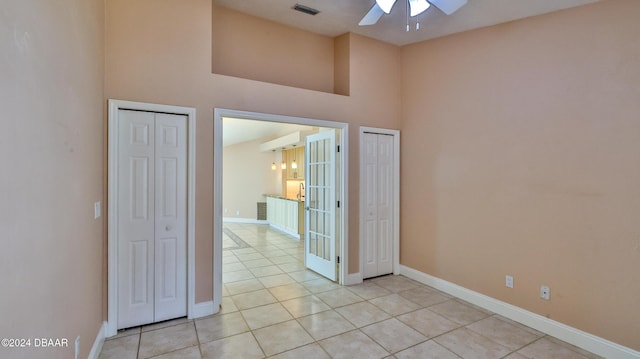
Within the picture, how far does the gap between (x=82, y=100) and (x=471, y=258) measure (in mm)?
4039

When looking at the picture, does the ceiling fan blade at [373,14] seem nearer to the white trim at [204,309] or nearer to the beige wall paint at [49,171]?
the beige wall paint at [49,171]

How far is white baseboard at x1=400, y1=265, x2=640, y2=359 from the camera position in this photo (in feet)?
8.01

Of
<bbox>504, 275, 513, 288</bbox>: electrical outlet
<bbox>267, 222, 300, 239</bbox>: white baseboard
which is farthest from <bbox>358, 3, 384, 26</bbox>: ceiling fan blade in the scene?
<bbox>267, 222, 300, 239</bbox>: white baseboard

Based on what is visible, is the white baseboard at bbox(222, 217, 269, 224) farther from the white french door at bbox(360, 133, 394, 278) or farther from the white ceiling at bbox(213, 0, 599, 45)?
the white ceiling at bbox(213, 0, 599, 45)

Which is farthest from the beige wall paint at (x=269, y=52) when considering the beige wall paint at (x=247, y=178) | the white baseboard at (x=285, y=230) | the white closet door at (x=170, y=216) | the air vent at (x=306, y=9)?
the beige wall paint at (x=247, y=178)

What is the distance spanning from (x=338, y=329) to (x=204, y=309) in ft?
4.63

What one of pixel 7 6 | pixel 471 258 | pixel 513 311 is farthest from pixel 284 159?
pixel 7 6

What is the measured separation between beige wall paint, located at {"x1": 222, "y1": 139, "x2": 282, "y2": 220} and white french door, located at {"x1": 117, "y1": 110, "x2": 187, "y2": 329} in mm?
6537

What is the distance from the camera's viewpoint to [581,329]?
262cm

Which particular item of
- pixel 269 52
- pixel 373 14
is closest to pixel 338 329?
pixel 373 14

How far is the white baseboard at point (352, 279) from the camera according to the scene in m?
4.00

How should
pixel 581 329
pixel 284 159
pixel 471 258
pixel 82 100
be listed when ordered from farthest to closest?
pixel 284 159 → pixel 471 258 → pixel 581 329 → pixel 82 100

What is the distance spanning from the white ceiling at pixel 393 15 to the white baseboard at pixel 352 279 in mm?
3243

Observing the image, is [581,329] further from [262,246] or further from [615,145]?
[262,246]
